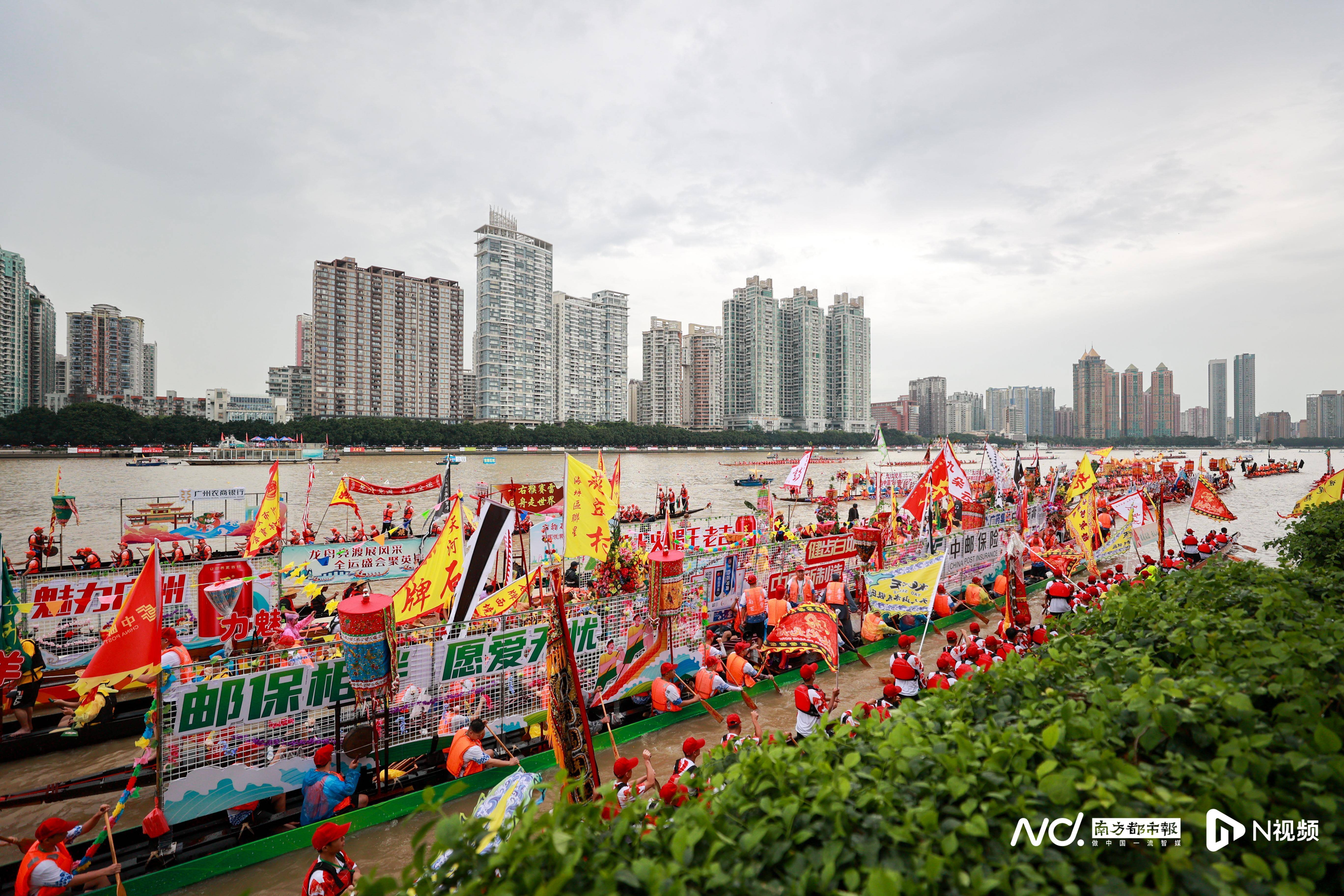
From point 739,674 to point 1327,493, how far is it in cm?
1725

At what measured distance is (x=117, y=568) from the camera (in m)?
10.4

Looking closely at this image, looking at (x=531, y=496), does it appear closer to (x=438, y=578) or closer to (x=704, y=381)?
(x=438, y=578)

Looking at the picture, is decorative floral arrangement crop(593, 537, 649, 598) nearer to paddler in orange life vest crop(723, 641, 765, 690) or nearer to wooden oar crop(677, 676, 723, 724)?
wooden oar crop(677, 676, 723, 724)

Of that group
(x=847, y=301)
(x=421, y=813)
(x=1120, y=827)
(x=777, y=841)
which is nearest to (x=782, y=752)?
(x=777, y=841)

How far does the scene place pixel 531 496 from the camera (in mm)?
10070

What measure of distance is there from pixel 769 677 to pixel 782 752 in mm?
7124

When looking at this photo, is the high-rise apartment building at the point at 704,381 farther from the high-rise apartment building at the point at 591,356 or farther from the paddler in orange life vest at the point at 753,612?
the paddler in orange life vest at the point at 753,612

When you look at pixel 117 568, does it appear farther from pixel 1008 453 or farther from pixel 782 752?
pixel 1008 453

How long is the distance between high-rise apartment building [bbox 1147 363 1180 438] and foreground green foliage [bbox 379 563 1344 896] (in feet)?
642

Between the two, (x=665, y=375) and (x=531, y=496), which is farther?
(x=665, y=375)

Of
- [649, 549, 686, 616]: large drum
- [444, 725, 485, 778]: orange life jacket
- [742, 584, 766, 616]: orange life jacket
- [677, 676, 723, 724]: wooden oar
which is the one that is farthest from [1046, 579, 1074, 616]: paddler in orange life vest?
[444, 725, 485, 778]: orange life jacket

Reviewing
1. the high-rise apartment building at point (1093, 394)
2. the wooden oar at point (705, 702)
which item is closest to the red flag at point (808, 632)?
the wooden oar at point (705, 702)

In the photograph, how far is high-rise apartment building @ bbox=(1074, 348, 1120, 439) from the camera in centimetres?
15738

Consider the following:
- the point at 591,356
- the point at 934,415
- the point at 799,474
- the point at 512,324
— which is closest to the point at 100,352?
the point at 512,324
